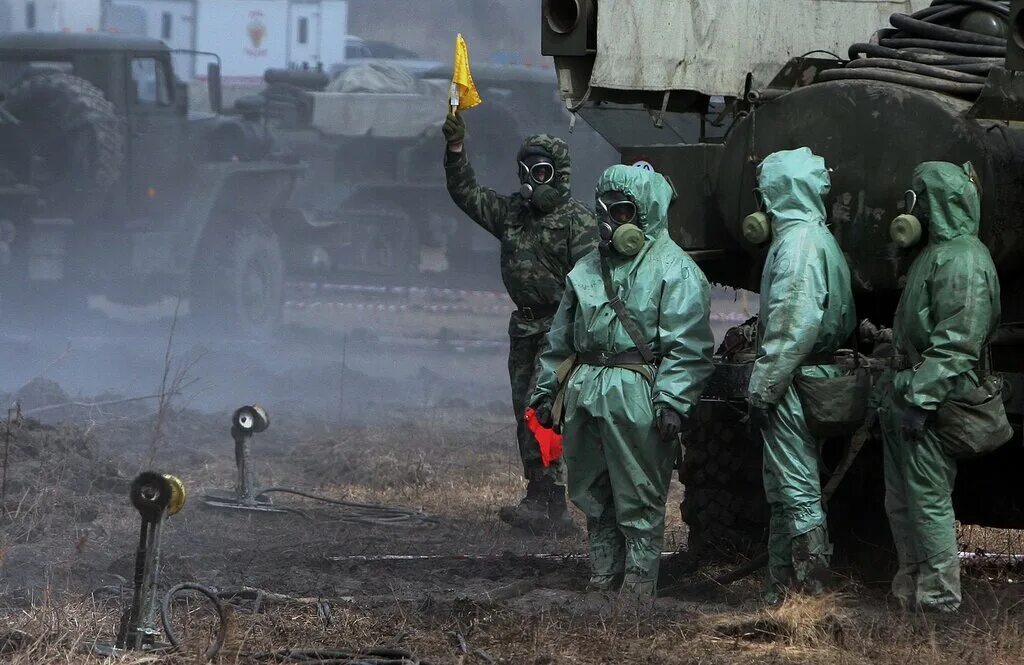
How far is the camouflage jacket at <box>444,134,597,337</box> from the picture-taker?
879 cm

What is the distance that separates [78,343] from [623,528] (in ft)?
35.9

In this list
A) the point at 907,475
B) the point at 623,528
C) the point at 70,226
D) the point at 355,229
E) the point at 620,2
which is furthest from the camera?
the point at 355,229

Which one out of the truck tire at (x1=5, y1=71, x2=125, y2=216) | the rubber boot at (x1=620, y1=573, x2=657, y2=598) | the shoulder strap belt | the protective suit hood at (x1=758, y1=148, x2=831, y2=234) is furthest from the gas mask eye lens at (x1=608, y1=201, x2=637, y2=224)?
the truck tire at (x1=5, y1=71, x2=125, y2=216)

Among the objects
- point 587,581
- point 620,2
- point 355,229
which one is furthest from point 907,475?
Answer: point 355,229

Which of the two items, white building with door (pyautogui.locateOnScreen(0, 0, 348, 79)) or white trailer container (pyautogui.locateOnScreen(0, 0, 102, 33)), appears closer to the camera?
white trailer container (pyautogui.locateOnScreen(0, 0, 102, 33))

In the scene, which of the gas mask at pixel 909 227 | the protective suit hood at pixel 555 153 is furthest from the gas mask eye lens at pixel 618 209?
the protective suit hood at pixel 555 153

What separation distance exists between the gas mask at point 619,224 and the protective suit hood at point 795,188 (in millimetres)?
545

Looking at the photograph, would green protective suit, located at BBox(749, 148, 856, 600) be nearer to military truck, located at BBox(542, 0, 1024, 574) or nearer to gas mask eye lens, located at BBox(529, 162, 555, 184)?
military truck, located at BBox(542, 0, 1024, 574)

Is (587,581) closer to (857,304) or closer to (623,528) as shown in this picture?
(623,528)

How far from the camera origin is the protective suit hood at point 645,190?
6.73 metres

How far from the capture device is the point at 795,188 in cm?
636

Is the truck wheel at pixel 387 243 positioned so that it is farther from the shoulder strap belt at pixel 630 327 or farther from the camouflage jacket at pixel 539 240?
the shoulder strap belt at pixel 630 327

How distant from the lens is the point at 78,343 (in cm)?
1667

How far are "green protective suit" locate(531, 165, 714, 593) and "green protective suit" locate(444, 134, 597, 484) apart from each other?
189cm
